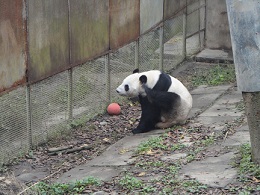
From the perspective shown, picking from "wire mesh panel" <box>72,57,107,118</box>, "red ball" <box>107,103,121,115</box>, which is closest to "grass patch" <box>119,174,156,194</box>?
"wire mesh panel" <box>72,57,107,118</box>

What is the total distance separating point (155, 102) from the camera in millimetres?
10562

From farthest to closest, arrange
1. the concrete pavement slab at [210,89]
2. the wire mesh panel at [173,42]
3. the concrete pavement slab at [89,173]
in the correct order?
the wire mesh panel at [173,42] < the concrete pavement slab at [210,89] < the concrete pavement slab at [89,173]

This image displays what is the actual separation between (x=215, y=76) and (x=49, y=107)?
189 inches

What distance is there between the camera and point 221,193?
716 cm

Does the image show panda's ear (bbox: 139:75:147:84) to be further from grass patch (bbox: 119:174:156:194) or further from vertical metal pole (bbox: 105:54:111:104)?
grass patch (bbox: 119:174:156:194)

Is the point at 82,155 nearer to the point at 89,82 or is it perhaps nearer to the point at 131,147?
the point at 131,147

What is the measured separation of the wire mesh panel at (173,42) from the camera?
46.3 feet

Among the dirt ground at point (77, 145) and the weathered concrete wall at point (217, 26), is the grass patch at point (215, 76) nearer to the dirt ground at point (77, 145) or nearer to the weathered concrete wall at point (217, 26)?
the weathered concrete wall at point (217, 26)

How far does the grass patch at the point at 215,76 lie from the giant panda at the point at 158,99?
3062mm

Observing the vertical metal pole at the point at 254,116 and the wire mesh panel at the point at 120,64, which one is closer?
the vertical metal pole at the point at 254,116

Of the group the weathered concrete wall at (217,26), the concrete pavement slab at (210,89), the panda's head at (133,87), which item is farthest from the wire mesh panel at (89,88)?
the weathered concrete wall at (217,26)

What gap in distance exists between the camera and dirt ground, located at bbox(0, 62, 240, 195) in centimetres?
895

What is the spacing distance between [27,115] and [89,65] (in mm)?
1888

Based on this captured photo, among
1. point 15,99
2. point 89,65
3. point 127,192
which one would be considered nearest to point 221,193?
point 127,192
